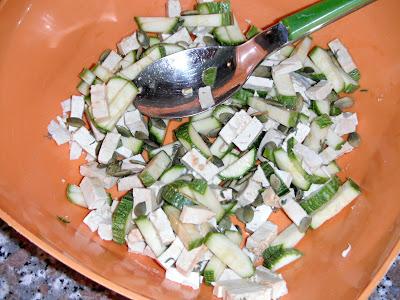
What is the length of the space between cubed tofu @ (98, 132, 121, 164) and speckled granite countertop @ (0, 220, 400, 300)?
409 mm

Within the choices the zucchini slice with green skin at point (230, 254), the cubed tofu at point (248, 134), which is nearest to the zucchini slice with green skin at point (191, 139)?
the cubed tofu at point (248, 134)

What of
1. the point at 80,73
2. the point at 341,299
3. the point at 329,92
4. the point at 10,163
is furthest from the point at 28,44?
the point at 341,299

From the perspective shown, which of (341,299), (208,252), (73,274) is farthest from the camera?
(73,274)

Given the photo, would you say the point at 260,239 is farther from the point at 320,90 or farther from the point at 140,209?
the point at 320,90

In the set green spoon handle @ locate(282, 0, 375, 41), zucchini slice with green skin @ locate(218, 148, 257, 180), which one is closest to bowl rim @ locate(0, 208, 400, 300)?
zucchini slice with green skin @ locate(218, 148, 257, 180)

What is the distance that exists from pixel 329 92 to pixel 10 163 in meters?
1.12

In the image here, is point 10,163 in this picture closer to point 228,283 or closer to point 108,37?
point 108,37

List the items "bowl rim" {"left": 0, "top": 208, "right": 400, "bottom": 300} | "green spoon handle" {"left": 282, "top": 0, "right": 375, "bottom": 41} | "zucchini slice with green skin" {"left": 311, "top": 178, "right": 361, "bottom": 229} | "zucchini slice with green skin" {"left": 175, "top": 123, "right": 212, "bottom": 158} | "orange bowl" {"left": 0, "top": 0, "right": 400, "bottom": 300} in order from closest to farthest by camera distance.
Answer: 1. "bowl rim" {"left": 0, "top": 208, "right": 400, "bottom": 300}
2. "orange bowl" {"left": 0, "top": 0, "right": 400, "bottom": 300}
3. "green spoon handle" {"left": 282, "top": 0, "right": 375, "bottom": 41}
4. "zucchini slice with green skin" {"left": 311, "top": 178, "right": 361, "bottom": 229}
5. "zucchini slice with green skin" {"left": 175, "top": 123, "right": 212, "bottom": 158}

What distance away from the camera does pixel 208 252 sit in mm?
1903

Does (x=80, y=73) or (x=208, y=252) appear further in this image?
(x=80, y=73)

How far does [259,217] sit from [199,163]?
283 millimetres

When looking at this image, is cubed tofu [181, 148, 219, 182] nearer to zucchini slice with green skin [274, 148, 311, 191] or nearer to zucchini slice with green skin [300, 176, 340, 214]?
zucchini slice with green skin [274, 148, 311, 191]

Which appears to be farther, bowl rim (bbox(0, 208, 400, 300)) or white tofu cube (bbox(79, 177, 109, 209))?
white tofu cube (bbox(79, 177, 109, 209))

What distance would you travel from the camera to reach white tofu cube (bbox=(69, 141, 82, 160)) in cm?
204
